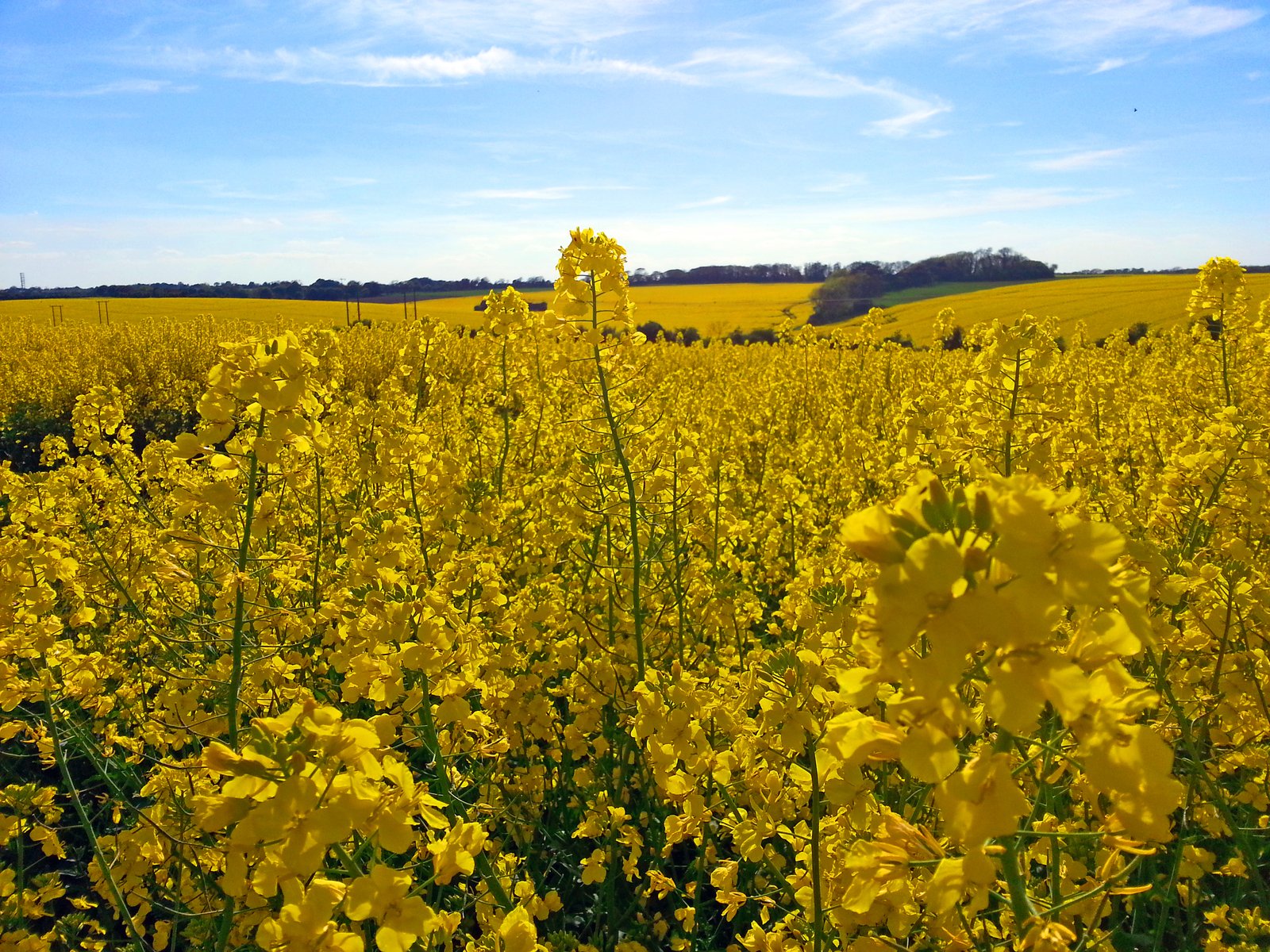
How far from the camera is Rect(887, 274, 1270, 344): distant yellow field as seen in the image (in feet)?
84.7

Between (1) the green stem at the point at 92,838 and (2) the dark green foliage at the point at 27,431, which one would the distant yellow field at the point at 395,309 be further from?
(1) the green stem at the point at 92,838

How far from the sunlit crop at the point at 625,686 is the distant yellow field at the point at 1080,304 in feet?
66.3

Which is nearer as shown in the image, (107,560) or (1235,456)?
(1235,456)

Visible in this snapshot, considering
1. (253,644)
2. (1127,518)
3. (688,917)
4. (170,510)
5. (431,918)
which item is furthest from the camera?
(170,510)

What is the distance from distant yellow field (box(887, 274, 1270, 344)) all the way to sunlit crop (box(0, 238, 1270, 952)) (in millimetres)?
20214

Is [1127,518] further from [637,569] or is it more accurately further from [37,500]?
[37,500]

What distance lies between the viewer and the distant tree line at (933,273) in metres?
43.8

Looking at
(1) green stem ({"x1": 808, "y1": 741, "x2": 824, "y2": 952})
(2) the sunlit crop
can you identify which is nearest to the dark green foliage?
(2) the sunlit crop

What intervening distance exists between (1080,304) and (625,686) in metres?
33.6

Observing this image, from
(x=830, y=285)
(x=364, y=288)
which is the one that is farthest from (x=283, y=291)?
(x=830, y=285)

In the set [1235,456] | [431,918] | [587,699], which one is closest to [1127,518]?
[1235,456]

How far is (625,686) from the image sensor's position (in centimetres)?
319

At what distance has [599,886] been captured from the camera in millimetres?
3254

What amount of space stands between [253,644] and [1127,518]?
3.31 meters
